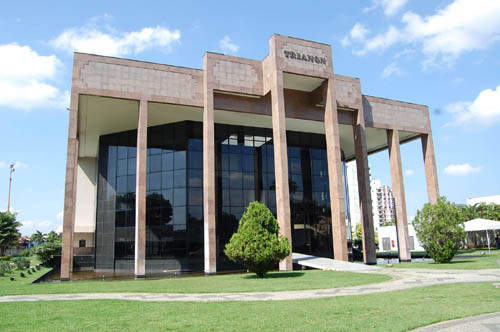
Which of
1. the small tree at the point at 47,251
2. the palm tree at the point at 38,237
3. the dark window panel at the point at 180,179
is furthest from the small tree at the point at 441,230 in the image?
the palm tree at the point at 38,237

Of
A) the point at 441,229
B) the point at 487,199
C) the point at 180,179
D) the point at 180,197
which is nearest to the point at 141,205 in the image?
the point at 180,197

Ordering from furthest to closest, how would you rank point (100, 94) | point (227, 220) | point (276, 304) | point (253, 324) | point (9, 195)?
point (9, 195), point (227, 220), point (100, 94), point (276, 304), point (253, 324)

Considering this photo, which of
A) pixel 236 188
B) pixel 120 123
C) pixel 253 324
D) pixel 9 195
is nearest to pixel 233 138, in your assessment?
pixel 236 188

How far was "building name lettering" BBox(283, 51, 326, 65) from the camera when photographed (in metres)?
30.6

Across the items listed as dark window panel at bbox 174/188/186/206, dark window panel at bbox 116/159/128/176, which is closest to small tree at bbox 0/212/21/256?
dark window panel at bbox 116/159/128/176

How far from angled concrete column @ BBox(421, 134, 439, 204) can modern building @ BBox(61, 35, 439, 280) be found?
0.13 m

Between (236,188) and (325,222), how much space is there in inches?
404

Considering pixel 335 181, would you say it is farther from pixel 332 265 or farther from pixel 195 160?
pixel 195 160

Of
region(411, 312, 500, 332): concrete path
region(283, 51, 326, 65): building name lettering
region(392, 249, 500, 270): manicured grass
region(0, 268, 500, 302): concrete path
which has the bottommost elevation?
region(392, 249, 500, 270): manicured grass

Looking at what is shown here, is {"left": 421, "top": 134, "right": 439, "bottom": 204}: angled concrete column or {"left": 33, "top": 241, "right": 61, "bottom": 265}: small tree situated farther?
{"left": 33, "top": 241, "right": 61, "bottom": 265}: small tree

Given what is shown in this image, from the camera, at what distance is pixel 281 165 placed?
28578 mm

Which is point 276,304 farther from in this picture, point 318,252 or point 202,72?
point 318,252

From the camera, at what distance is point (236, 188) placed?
34344 millimetres

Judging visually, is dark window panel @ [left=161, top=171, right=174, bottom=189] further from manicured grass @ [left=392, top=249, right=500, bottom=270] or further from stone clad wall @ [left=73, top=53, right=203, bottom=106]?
manicured grass @ [left=392, top=249, right=500, bottom=270]
